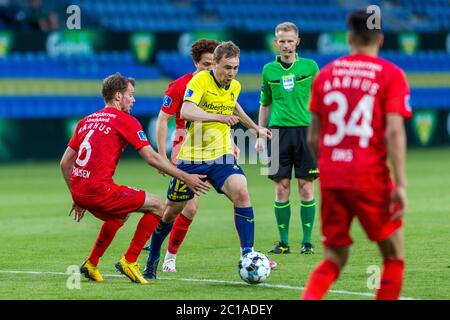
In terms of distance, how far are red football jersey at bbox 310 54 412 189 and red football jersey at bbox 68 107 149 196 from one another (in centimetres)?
267

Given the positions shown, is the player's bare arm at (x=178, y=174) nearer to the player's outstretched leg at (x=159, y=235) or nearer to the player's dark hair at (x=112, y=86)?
the player's dark hair at (x=112, y=86)

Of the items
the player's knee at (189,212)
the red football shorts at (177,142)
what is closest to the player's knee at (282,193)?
the red football shorts at (177,142)

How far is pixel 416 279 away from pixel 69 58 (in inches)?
745

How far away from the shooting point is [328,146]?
263 inches

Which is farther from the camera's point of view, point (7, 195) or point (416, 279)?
point (7, 195)

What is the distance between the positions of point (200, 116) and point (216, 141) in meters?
0.38

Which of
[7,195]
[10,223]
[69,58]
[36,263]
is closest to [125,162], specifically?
[69,58]

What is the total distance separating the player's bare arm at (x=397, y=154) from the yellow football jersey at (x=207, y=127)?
10.7 feet

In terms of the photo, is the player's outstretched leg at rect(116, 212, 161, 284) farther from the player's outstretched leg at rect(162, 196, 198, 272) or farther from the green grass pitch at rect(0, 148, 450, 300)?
the player's outstretched leg at rect(162, 196, 198, 272)

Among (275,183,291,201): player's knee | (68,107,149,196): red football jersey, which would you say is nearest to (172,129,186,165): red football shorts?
(275,183,291,201): player's knee

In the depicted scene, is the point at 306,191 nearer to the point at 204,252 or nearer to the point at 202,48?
the point at 204,252

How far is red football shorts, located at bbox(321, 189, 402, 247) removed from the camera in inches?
257
